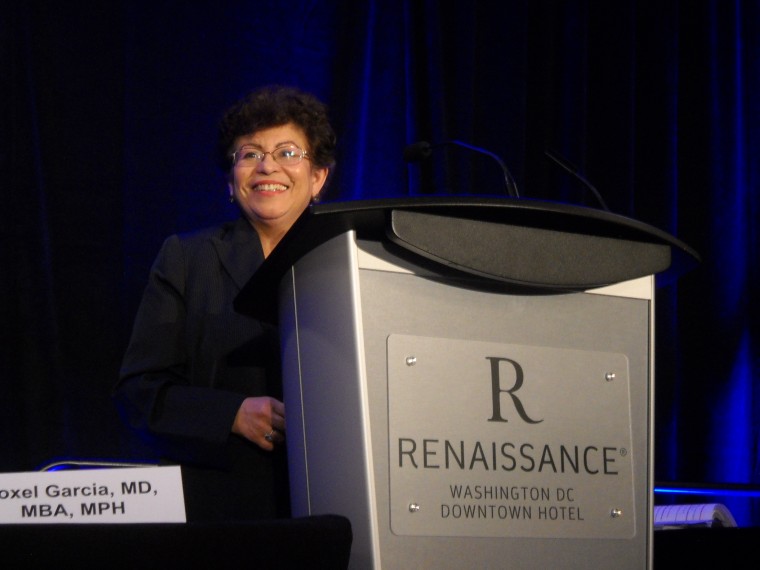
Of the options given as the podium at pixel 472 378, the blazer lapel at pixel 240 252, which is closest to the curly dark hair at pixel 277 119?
the blazer lapel at pixel 240 252

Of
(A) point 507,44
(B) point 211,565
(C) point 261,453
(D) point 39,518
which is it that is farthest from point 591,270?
(A) point 507,44

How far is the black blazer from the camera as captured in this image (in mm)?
1345

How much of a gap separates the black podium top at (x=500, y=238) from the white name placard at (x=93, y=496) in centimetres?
21

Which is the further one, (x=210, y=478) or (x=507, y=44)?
(x=507, y=44)

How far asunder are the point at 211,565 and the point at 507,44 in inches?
85.6

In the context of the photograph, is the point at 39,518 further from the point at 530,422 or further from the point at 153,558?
the point at 530,422

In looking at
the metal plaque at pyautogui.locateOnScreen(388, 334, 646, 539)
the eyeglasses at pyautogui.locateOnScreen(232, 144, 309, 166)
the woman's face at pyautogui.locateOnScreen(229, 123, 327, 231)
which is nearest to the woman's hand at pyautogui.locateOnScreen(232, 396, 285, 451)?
the metal plaque at pyautogui.locateOnScreen(388, 334, 646, 539)

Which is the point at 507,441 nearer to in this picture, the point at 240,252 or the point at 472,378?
the point at 472,378

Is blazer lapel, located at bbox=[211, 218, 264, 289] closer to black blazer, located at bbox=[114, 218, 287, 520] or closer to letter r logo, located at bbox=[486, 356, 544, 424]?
black blazer, located at bbox=[114, 218, 287, 520]

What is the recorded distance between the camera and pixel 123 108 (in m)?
2.14

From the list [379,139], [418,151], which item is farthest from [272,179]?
[379,139]

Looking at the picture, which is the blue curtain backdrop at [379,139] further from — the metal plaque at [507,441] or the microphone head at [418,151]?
the metal plaque at [507,441]

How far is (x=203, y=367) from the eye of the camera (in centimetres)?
144

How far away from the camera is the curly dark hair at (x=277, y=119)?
176 centimetres
